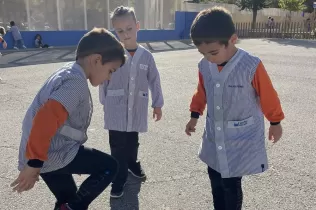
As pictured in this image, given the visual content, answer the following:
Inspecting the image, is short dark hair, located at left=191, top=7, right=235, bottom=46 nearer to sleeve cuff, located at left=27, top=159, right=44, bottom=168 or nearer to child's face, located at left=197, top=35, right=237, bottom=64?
child's face, located at left=197, top=35, right=237, bottom=64

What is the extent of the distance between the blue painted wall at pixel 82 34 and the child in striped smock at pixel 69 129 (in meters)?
15.8

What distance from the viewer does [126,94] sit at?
286cm

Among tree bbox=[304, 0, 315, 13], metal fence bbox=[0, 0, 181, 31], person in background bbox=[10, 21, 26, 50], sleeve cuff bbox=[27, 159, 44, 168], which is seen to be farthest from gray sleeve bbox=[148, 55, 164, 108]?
tree bbox=[304, 0, 315, 13]

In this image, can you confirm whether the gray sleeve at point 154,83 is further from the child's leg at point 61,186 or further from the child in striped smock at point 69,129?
the child's leg at point 61,186

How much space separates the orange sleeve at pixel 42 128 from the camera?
5.94 ft

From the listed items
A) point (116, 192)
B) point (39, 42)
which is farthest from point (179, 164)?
point (39, 42)

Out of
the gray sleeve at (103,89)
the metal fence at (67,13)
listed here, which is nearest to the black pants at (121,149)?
the gray sleeve at (103,89)

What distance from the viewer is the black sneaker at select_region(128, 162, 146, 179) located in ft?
10.5

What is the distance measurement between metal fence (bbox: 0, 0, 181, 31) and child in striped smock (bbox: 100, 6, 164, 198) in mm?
16429

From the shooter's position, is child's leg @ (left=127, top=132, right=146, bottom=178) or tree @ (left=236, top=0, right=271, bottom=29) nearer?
child's leg @ (left=127, top=132, right=146, bottom=178)

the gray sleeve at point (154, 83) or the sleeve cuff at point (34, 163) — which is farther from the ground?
the gray sleeve at point (154, 83)

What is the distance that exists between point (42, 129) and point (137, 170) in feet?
5.12

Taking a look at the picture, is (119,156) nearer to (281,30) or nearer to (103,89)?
(103,89)

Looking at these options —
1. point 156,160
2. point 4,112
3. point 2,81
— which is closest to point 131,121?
point 156,160
